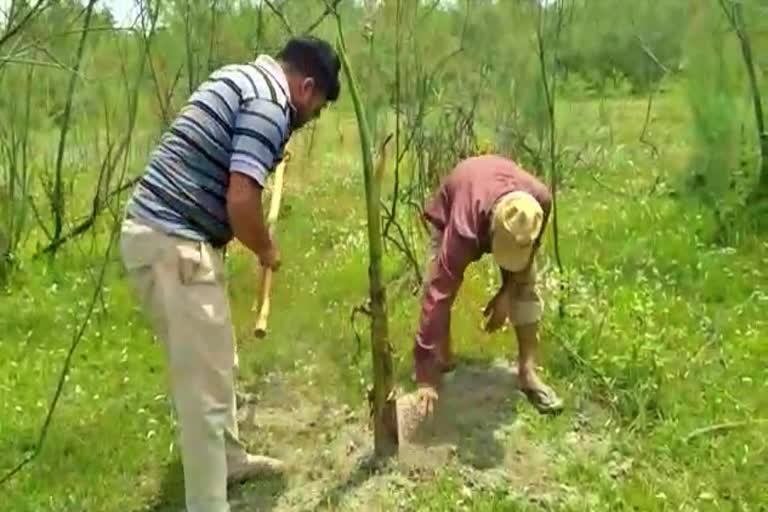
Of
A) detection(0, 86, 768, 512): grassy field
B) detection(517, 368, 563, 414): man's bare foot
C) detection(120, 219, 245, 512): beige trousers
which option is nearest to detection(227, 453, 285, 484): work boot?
detection(0, 86, 768, 512): grassy field

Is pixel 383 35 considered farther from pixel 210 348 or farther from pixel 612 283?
pixel 210 348

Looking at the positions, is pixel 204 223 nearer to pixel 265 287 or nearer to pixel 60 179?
pixel 265 287

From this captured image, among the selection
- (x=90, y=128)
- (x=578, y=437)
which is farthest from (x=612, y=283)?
(x=90, y=128)

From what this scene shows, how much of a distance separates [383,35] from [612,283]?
2.37m

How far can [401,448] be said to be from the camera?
4.59 meters

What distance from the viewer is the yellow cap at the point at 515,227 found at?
171 inches

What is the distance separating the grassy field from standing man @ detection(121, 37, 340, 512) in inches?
26.7

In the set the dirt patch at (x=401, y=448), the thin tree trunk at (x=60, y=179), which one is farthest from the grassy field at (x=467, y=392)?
the thin tree trunk at (x=60, y=179)

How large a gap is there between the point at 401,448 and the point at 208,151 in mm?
1419

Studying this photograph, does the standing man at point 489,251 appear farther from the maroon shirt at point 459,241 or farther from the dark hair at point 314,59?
the dark hair at point 314,59

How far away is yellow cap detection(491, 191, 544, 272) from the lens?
171 inches

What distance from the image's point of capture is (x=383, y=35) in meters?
7.85

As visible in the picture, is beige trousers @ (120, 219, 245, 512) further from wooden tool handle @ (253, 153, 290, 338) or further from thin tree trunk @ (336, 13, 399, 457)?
thin tree trunk @ (336, 13, 399, 457)

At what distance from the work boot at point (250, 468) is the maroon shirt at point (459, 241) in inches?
25.4
